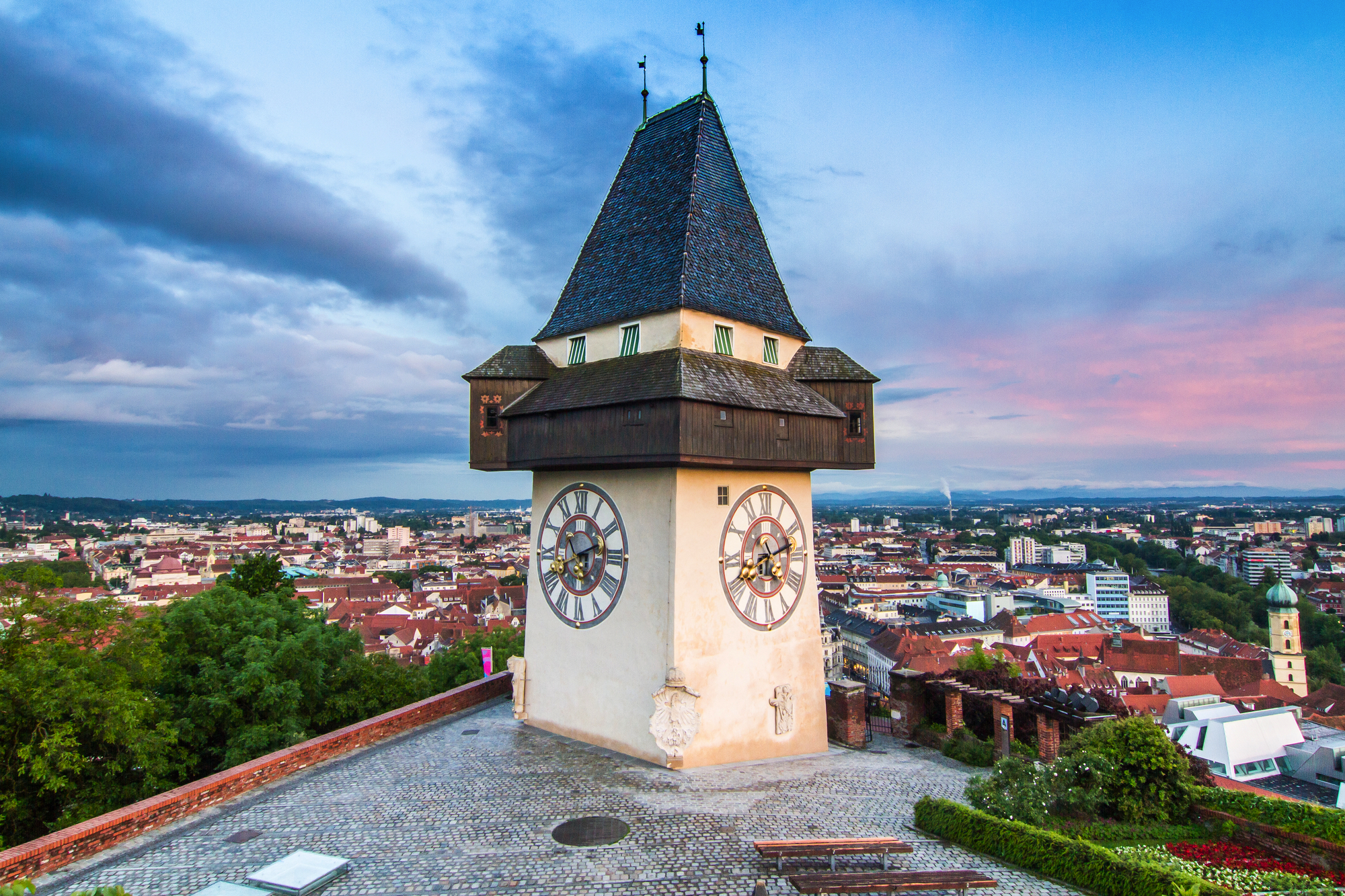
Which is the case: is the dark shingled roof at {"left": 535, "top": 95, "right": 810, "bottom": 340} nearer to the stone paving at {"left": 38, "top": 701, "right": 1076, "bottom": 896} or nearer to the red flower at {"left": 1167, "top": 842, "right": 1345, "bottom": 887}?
the stone paving at {"left": 38, "top": 701, "right": 1076, "bottom": 896}

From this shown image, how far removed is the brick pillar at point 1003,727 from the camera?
14.0 m

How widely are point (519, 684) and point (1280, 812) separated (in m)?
11.9

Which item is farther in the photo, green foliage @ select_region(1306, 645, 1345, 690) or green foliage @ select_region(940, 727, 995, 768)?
green foliage @ select_region(1306, 645, 1345, 690)

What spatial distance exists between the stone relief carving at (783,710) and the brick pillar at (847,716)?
167cm

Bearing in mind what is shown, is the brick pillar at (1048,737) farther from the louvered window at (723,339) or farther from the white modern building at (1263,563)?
the white modern building at (1263,563)

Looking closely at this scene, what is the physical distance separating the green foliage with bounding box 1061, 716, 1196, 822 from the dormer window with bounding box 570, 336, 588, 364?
35.0ft

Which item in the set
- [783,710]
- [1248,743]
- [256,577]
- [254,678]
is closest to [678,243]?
[783,710]

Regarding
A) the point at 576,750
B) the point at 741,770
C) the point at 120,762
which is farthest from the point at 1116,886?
the point at 120,762

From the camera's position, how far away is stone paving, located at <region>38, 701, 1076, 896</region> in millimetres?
8594

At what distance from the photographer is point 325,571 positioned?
12562 cm

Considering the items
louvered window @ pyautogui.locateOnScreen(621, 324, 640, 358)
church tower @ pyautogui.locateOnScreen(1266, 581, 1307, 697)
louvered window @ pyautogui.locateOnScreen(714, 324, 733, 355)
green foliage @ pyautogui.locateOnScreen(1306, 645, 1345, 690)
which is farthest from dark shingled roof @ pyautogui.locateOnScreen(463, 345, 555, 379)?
green foliage @ pyautogui.locateOnScreen(1306, 645, 1345, 690)

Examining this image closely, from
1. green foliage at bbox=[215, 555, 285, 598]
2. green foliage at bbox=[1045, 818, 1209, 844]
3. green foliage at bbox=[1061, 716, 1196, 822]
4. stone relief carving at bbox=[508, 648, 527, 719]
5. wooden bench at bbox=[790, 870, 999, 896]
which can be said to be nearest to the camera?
wooden bench at bbox=[790, 870, 999, 896]

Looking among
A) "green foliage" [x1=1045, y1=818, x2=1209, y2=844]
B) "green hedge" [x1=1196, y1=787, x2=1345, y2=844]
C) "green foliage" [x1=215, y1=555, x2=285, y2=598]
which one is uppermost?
"green foliage" [x1=215, y1=555, x2=285, y2=598]

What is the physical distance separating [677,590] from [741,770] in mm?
3138
